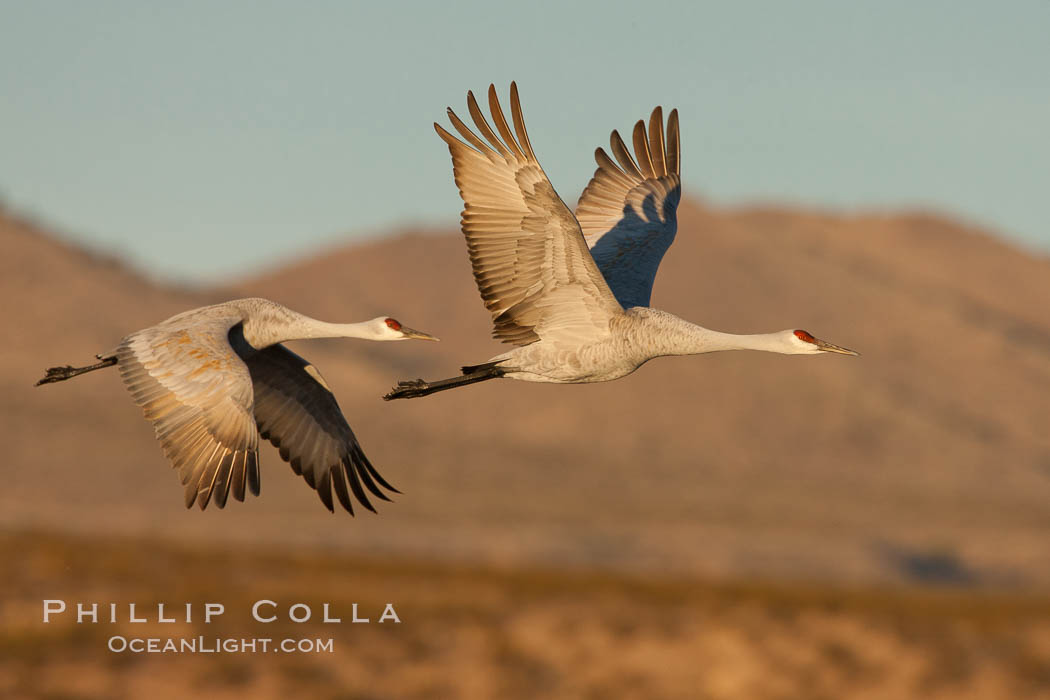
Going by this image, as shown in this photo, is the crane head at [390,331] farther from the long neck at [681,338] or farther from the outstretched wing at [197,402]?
the long neck at [681,338]

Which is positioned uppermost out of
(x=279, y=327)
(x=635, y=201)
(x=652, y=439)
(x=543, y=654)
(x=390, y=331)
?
(x=635, y=201)

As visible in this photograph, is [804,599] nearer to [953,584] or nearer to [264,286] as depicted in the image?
[953,584]

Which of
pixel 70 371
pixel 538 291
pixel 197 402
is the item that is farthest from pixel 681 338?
pixel 70 371

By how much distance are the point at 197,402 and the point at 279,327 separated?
1296 millimetres

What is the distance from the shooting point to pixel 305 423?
12.3 m

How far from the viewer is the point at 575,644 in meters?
48.6

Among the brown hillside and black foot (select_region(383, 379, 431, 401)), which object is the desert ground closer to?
the brown hillside

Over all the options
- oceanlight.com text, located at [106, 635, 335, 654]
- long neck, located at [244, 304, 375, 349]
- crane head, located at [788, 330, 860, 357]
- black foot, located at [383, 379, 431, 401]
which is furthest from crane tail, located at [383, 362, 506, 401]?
oceanlight.com text, located at [106, 635, 335, 654]

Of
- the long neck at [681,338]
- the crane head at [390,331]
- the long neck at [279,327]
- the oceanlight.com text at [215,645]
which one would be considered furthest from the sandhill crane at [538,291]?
the oceanlight.com text at [215,645]

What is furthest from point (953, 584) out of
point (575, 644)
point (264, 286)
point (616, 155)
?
point (264, 286)

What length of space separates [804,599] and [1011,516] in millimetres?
45701

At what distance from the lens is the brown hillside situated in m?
88.9

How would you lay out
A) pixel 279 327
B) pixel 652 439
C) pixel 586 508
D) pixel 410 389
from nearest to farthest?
pixel 279 327
pixel 410 389
pixel 586 508
pixel 652 439

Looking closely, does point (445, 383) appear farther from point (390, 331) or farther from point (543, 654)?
point (543, 654)
